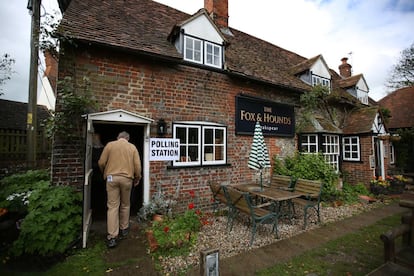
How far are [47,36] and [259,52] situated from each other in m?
8.43

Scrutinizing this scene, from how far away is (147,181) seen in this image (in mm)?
5176

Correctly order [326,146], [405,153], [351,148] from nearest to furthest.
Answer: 1. [326,146]
2. [351,148]
3. [405,153]

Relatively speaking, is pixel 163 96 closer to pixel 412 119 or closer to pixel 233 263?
pixel 233 263

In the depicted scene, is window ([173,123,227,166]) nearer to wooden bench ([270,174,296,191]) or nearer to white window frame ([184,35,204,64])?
wooden bench ([270,174,296,191])

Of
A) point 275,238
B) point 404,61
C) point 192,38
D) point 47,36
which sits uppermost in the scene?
point 404,61

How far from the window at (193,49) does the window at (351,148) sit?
8483mm

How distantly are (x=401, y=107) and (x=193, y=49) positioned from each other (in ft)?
59.8

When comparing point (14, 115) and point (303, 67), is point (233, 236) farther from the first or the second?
point (14, 115)

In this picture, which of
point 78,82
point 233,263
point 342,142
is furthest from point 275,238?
point 342,142

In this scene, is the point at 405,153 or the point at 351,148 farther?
the point at 405,153

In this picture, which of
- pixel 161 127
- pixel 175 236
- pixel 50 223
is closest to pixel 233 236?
pixel 175 236

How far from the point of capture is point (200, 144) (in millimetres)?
6039

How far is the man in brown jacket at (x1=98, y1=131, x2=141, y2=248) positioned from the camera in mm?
3830

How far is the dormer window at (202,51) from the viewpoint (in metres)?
6.07
